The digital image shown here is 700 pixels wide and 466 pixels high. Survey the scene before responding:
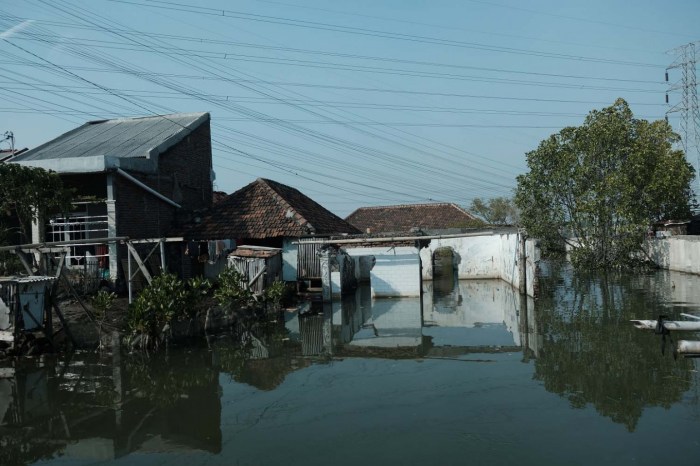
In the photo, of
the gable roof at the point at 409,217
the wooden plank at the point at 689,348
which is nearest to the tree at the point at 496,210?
Answer: the gable roof at the point at 409,217

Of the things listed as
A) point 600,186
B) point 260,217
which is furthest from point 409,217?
point 260,217

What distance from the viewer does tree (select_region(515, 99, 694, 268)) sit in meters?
25.6

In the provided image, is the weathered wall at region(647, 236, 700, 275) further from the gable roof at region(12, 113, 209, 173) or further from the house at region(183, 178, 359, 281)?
the gable roof at region(12, 113, 209, 173)

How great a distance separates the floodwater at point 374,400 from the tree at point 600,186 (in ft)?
41.7

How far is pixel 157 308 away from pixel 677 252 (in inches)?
969

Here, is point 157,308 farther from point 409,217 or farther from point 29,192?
point 409,217

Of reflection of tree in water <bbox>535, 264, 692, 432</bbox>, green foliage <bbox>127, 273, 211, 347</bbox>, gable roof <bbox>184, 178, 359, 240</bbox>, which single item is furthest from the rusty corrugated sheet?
reflection of tree in water <bbox>535, 264, 692, 432</bbox>

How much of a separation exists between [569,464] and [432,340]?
278 inches

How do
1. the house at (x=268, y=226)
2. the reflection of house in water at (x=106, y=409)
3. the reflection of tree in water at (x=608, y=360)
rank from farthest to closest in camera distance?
the house at (x=268, y=226)
the reflection of tree in water at (x=608, y=360)
the reflection of house in water at (x=106, y=409)

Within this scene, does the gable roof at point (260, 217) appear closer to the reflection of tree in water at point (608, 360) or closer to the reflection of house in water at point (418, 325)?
the reflection of house in water at point (418, 325)

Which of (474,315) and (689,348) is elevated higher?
(689,348)

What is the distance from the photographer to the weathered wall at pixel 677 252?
24.6 meters

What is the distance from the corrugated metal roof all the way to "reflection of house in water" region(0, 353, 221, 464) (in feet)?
31.8

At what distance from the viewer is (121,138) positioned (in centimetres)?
2173
